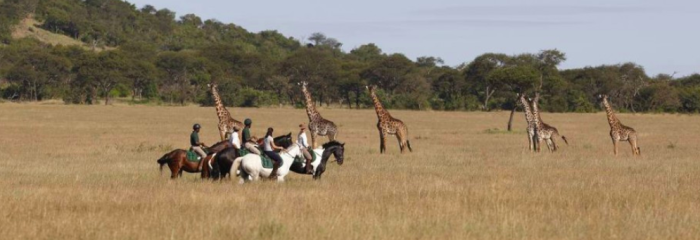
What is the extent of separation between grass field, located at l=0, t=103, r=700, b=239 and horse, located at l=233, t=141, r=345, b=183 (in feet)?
0.81

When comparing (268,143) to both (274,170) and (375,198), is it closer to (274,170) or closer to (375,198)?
(274,170)

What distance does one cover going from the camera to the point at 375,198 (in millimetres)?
13602

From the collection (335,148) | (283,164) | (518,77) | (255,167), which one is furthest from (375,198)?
(518,77)

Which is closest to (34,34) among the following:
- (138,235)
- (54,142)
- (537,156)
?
(54,142)

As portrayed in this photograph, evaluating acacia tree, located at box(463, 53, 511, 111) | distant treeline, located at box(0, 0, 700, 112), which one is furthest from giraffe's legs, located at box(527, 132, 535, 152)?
acacia tree, located at box(463, 53, 511, 111)

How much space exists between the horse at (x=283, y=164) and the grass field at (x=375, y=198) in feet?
0.81

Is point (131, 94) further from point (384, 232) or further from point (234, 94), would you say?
point (384, 232)

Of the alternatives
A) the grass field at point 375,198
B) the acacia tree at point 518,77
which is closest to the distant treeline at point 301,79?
the acacia tree at point 518,77

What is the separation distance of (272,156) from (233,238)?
6038mm

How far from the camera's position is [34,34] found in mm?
130375

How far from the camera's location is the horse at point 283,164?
51.2 feet

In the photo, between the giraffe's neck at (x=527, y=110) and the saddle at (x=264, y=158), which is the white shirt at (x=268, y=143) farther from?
the giraffe's neck at (x=527, y=110)

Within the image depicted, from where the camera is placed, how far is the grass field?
1038cm

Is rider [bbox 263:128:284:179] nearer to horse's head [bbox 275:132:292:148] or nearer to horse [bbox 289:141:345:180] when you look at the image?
horse [bbox 289:141:345:180]
